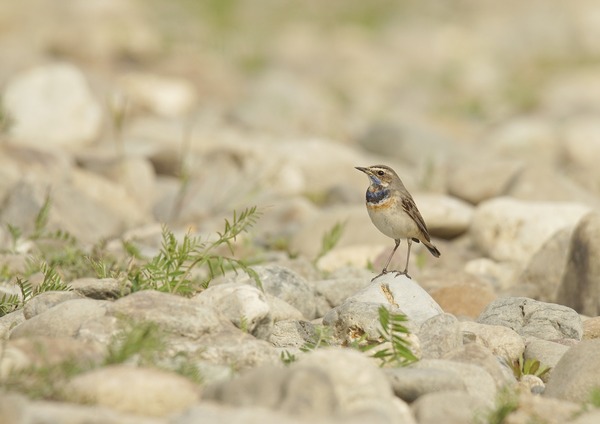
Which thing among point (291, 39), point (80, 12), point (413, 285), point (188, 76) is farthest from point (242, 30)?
point (413, 285)

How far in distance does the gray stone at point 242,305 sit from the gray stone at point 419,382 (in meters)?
0.96

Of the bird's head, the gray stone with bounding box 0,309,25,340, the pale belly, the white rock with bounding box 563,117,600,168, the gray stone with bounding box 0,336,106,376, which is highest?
the white rock with bounding box 563,117,600,168

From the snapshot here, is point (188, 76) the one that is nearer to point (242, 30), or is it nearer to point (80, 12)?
point (80, 12)

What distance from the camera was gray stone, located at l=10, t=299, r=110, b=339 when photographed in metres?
5.57

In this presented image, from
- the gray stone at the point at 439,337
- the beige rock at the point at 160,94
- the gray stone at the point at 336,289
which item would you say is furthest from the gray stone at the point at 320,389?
the beige rock at the point at 160,94

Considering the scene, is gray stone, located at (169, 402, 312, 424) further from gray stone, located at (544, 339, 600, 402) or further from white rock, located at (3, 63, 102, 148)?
white rock, located at (3, 63, 102, 148)

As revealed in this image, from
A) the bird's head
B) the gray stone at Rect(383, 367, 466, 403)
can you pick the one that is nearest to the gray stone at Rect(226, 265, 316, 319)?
the bird's head

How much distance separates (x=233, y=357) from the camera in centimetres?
541

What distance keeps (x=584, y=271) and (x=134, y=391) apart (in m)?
4.75

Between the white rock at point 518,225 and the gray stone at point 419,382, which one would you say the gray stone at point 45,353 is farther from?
the white rock at point 518,225

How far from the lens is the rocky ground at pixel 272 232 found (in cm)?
495

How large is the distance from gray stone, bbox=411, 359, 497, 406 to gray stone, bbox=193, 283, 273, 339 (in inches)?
36.9

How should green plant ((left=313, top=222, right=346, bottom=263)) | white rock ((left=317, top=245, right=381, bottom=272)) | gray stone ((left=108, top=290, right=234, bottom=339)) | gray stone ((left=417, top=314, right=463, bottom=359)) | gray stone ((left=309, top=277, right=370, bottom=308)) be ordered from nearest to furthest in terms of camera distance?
gray stone ((left=108, top=290, right=234, bottom=339)) → gray stone ((left=417, top=314, right=463, bottom=359)) → gray stone ((left=309, top=277, right=370, bottom=308)) → green plant ((left=313, top=222, right=346, bottom=263)) → white rock ((left=317, top=245, right=381, bottom=272))

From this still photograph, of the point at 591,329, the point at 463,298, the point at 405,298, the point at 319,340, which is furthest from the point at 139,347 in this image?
the point at 463,298
